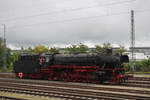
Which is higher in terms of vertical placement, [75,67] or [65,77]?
[75,67]

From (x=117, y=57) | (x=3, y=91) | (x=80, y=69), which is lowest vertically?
(x=3, y=91)

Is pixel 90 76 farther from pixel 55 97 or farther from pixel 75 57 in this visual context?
pixel 55 97

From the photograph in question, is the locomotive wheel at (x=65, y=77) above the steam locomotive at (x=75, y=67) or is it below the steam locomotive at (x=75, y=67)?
below

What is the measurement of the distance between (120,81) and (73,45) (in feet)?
125

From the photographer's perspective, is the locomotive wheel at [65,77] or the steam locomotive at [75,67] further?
the locomotive wheel at [65,77]

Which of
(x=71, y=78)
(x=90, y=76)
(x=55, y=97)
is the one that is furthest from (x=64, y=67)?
(x=55, y=97)

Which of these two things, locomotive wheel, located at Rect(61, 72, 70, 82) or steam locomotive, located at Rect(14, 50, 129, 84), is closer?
steam locomotive, located at Rect(14, 50, 129, 84)

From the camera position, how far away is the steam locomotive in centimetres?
2078

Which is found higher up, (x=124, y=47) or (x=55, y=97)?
(x=124, y=47)

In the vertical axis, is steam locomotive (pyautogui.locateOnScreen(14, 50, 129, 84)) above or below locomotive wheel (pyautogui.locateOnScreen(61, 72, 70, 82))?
above

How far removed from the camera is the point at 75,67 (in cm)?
2227

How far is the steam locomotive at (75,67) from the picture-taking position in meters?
20.8

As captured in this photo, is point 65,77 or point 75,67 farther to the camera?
point 65,77

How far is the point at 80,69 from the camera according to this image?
2189 cm
